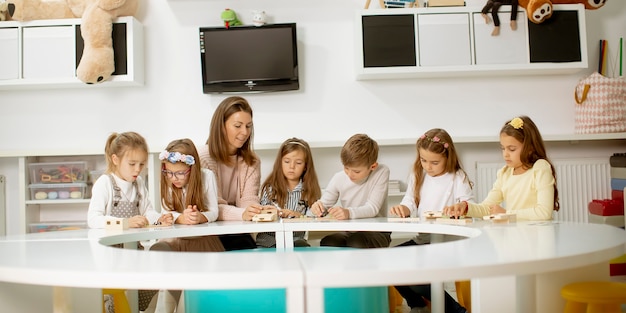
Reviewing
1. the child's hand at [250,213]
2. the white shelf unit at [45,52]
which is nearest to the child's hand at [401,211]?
the child's hand at [250,213]

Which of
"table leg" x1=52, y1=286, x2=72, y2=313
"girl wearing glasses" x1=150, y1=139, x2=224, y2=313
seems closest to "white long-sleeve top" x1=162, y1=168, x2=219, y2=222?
"girl wearing glasses" x1=150, y1=139, x2=224, y2=313

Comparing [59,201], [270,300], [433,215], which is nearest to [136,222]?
[270,300]

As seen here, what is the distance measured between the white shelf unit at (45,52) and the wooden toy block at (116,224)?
1.96 m

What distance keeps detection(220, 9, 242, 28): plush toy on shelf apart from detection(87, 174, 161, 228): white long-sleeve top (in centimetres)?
168

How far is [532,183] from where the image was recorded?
2.39m

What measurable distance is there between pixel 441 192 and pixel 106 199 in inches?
55.9

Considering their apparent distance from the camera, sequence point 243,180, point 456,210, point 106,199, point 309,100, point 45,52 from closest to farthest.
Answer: point 456,210
point 106,199
point 243,180
point 45,52
point 309,100

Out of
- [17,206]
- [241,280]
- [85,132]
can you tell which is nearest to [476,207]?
[241,280]

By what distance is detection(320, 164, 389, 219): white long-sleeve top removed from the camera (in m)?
2.89

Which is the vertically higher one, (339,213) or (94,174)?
(94,174)

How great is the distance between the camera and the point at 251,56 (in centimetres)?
398

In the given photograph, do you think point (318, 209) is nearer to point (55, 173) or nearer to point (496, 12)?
point (496, 12)

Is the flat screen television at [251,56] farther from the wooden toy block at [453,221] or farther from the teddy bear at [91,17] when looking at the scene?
the wooden toy block at [453,221]

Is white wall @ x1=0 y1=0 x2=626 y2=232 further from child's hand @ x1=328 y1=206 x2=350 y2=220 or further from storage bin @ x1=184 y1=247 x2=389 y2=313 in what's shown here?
storage bin @ x1=184 y1=247 x2=389 y2=313
